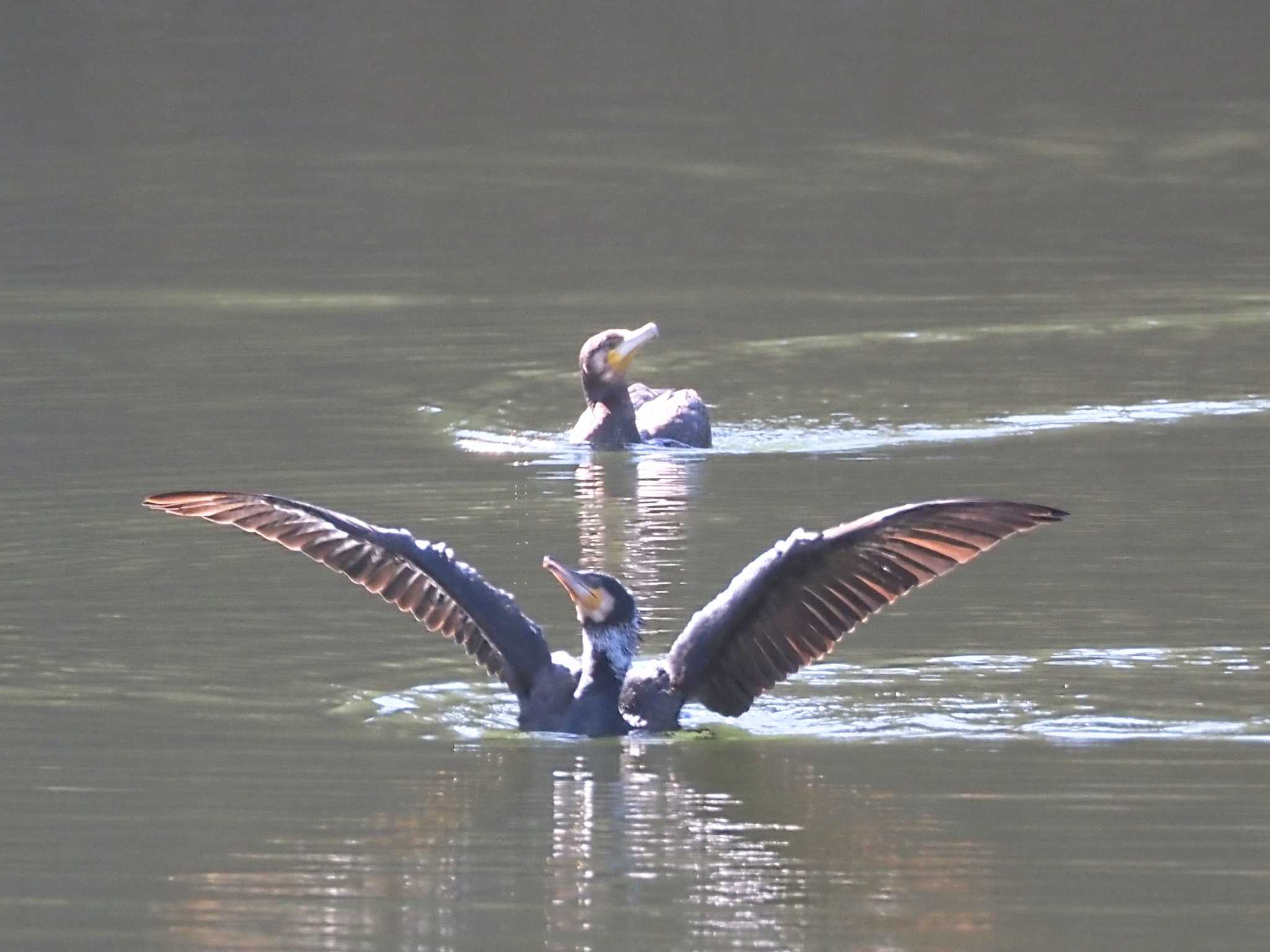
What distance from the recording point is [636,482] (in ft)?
52.5

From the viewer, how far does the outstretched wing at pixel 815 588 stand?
942cm

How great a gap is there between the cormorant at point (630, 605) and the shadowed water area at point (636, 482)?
19 centimetres

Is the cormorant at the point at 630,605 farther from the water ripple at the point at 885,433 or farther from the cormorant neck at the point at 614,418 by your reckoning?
the cormorant neck at the point at 614,418

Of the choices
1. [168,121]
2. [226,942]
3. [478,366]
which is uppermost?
[168,121]

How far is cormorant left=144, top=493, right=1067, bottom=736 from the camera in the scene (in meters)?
9.59

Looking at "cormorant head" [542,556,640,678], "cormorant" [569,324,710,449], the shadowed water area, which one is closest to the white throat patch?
"cormorant head" [542,556,640,678]

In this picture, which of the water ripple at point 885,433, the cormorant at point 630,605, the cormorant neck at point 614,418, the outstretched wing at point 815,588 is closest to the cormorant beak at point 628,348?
the cormorant neck at point 614,418

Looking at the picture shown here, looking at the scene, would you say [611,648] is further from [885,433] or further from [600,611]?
[885,433]

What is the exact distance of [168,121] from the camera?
3447cm

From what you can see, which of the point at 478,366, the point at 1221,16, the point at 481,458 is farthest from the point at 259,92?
the point at 481,458

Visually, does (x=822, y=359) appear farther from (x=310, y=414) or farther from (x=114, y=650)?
(x=114, y=650)

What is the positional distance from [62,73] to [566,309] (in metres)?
17.5

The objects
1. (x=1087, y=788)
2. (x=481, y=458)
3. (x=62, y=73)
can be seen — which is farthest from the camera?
(x=62, y=73)

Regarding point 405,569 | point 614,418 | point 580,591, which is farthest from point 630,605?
point 614,418
